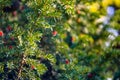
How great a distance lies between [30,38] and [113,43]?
317 centimetres

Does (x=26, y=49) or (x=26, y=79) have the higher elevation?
(x=26, y=49)

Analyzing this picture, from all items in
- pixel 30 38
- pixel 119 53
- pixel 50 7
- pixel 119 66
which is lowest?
pixel 119 66

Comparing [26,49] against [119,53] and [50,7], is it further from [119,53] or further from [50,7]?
[119,53]

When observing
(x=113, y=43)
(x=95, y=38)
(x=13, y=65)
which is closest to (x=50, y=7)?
(x=13, y=65)

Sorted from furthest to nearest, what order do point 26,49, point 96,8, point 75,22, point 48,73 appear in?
1. point 96,8
2. point 75,22
3. point 48,73
4. point 26,49

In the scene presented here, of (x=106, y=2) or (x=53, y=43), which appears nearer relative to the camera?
(x=53, y=43)

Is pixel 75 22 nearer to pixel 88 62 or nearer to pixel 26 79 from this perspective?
pixel 88 62

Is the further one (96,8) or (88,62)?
(96,8)

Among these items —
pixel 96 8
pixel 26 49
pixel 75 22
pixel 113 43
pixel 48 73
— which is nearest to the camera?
pixel 26 49

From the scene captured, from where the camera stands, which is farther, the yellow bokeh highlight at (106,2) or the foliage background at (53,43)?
the yellow bokeh highlight at (106,2)

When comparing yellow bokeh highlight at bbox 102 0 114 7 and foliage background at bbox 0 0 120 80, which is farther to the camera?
yellow bokeh highlight at bbox 102 0 114 7

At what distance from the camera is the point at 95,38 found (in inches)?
348

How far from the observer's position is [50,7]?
211 inches

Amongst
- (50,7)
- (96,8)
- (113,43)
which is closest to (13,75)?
(50,7)
